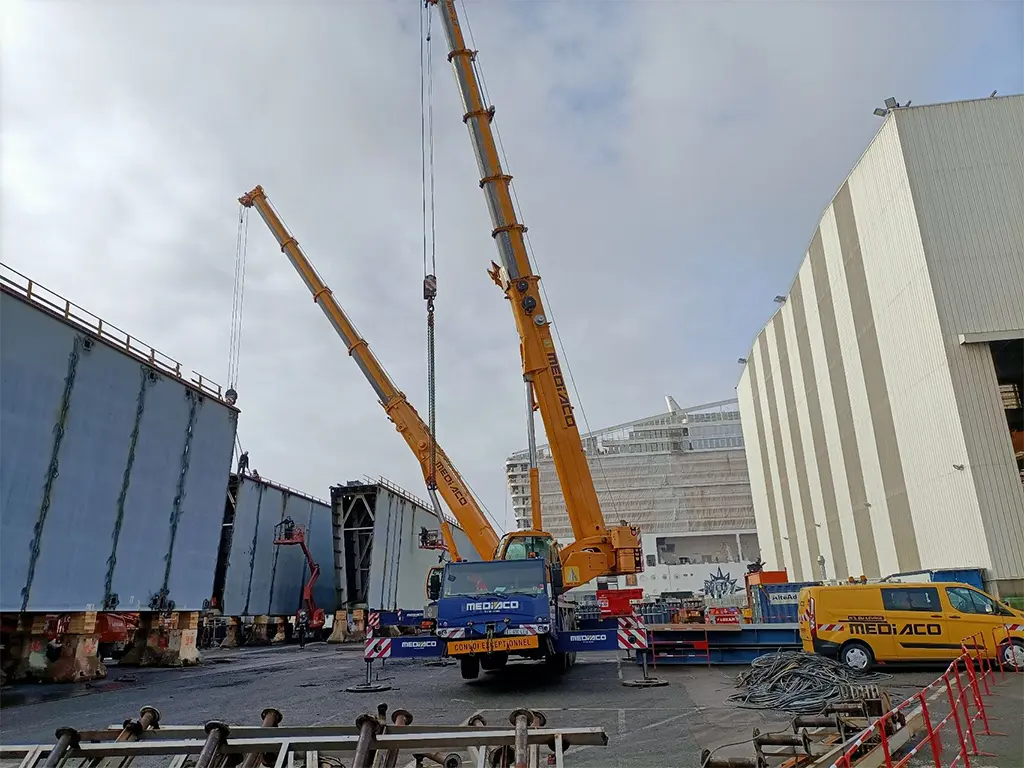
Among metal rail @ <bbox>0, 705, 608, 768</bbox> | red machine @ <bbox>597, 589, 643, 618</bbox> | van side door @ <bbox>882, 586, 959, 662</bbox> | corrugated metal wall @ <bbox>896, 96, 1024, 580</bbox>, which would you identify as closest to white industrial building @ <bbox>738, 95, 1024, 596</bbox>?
corrugated metal wall @ <bbox>896, 96, 1024, 580</bbox>

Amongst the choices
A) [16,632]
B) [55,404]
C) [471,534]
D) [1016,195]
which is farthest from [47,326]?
[1016,195]

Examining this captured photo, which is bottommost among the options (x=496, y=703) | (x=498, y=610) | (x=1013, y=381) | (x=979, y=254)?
(x=496, y=703)

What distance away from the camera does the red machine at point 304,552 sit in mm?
31172

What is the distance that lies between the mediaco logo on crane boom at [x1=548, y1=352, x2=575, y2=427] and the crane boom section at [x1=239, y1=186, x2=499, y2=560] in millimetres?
5132

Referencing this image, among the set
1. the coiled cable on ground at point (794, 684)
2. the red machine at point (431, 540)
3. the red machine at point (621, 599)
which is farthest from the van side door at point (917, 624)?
the red machine at point (431, 540)

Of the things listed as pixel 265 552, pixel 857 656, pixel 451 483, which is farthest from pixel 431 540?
pixel 857 656

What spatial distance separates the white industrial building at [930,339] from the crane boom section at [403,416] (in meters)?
14.3

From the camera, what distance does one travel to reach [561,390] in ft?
56.1

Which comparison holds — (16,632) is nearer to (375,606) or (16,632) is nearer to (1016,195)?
(375,606)

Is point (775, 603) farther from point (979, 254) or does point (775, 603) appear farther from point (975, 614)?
point (979, 254)

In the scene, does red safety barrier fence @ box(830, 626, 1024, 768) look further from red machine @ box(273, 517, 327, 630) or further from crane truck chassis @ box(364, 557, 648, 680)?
red machine @ box(273, 517, 327, 630)

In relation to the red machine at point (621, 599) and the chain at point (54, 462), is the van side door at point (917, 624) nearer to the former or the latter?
the red machine at point (621, 599)

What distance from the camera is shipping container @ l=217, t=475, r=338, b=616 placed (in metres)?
28.4

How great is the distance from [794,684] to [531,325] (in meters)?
9.81
